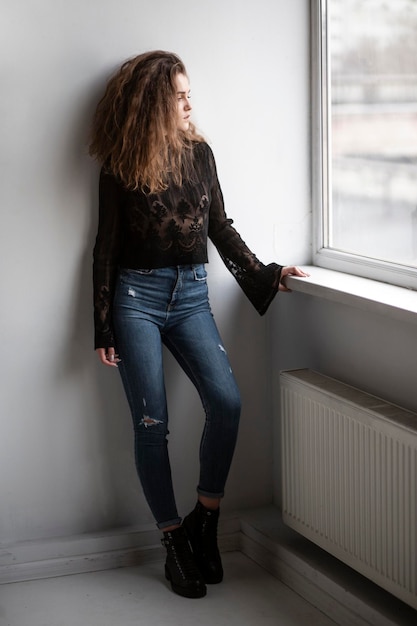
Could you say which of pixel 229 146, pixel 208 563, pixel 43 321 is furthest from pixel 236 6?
pixel 208 563

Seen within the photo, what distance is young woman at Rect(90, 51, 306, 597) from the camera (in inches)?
107

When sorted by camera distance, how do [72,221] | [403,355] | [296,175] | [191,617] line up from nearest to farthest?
[403,355] → [191,617] → [72,221] → [296,175]

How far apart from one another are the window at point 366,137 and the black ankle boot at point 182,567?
100 centimetres

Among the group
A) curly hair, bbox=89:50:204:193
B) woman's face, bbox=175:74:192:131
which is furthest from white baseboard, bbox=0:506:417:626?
woman's face, bbox=175:74:192:131

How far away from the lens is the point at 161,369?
9.23ft

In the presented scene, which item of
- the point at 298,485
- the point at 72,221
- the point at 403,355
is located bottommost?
the point at 298,485

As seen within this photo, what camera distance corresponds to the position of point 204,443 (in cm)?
287

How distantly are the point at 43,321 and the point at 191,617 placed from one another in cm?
100

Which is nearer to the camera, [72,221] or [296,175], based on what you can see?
[72,221]

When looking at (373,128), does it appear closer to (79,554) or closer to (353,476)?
(353,476)

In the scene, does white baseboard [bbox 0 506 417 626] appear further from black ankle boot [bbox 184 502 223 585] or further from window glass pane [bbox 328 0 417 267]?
window glass pane [bbox 328 0 417 267]

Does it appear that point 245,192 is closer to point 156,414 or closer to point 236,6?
point 236,6

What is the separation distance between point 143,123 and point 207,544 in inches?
51.4

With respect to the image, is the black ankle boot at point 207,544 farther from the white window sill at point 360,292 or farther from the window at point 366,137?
the window at point 366,137
